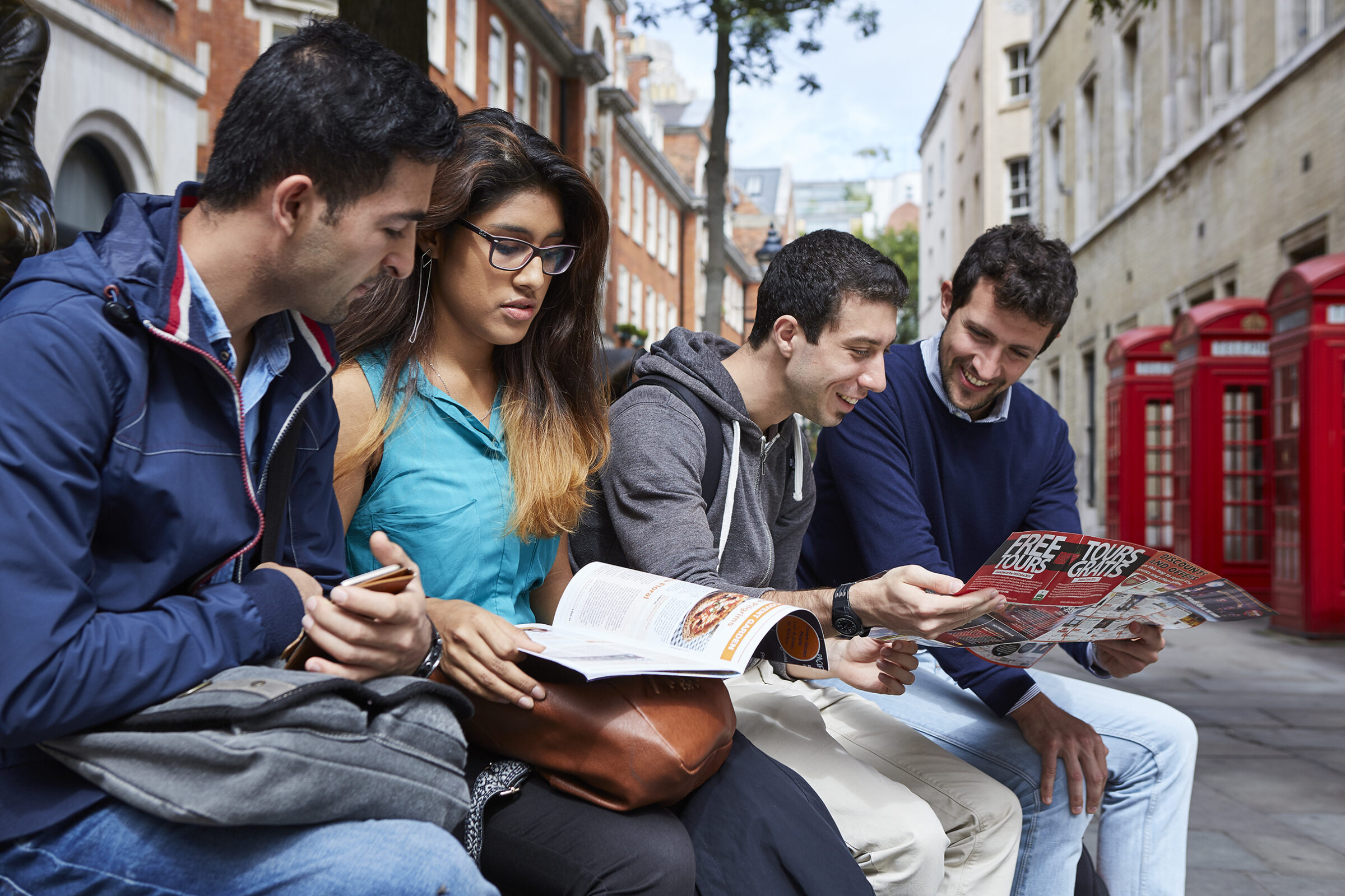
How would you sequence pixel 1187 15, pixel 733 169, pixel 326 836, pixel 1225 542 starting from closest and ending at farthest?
pixel 326 836 → pixel 1225 542 → pixel 1187 15 → pixel 733 169

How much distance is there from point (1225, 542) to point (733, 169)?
80.7m

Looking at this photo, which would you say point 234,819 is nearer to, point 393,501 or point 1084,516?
point 393,501

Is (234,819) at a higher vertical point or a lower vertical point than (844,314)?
lower

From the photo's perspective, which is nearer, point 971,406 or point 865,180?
point 971,406

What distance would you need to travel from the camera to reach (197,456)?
1.65 metres

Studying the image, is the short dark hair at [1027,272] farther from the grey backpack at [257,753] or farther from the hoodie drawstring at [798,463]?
the grey backpack at [257,753]

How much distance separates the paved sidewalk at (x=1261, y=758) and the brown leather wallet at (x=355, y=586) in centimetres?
326

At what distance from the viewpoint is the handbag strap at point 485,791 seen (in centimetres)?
194

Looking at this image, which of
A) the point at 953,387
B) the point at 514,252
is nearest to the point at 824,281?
the point at 953,387

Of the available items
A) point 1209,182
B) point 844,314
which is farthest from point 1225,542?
point 844,314

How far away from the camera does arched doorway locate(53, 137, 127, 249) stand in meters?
13.2

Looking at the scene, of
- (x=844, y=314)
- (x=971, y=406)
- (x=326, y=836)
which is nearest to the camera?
(x=326, y=836)

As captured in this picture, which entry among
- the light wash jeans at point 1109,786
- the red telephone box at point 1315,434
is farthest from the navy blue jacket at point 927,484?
the red telephone box at point 1315,434

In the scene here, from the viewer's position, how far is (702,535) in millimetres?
2596
